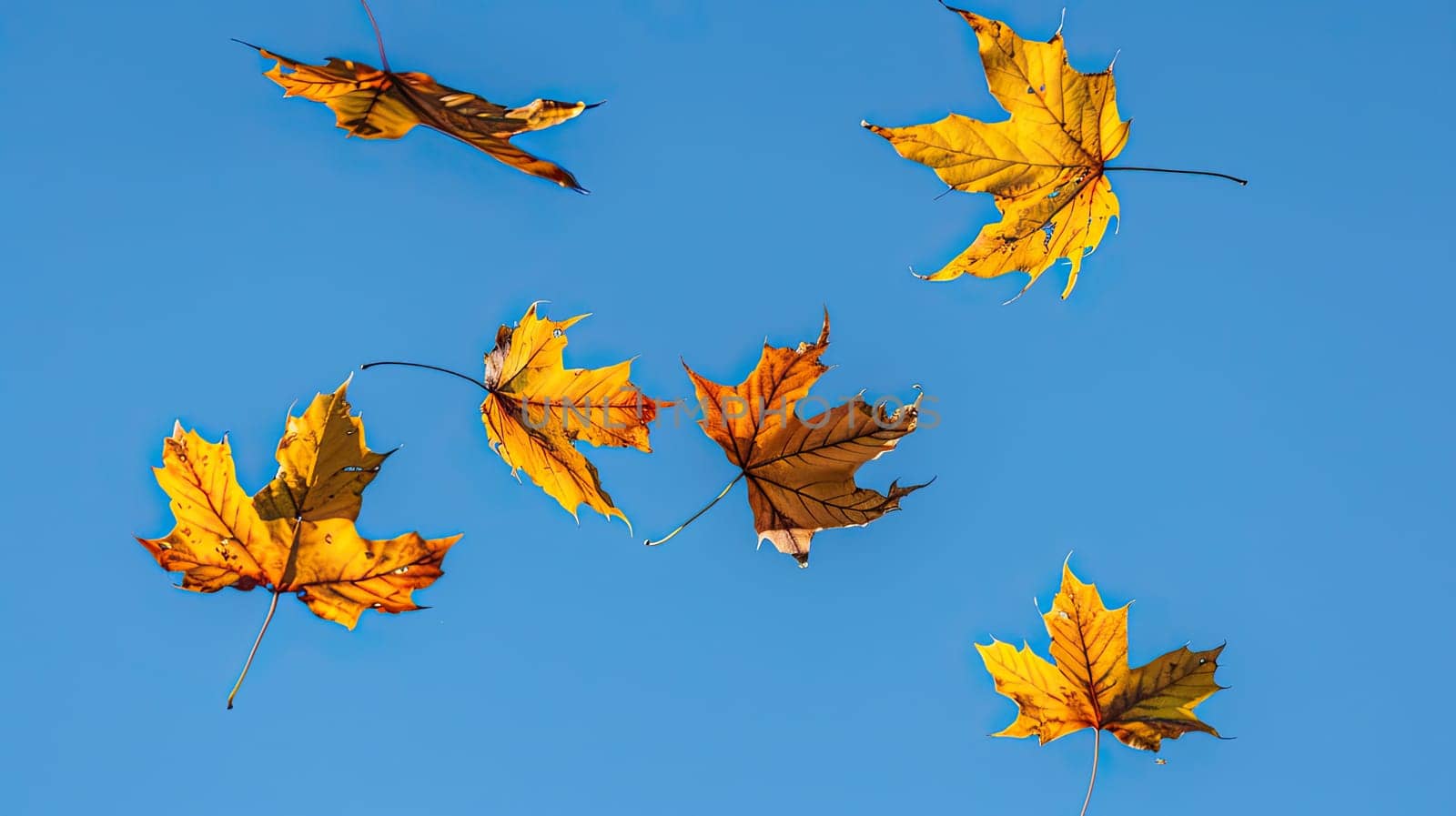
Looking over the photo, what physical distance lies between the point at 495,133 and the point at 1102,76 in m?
1.11

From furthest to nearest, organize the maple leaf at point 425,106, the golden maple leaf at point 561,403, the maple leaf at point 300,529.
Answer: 1. the golden maple leaf at point 561,403
2. the maple leaf at point 300,529
3. the maple leaf at point 425,106

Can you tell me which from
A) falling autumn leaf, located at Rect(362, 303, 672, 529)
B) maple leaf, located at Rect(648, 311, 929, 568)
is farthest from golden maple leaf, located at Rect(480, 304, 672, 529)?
maple leaf, located at Rect(648, 311, 929, 568)

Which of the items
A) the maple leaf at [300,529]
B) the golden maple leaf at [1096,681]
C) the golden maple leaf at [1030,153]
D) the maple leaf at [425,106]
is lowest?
the maple leaf at [300,529]

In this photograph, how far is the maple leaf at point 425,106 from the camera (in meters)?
1.56

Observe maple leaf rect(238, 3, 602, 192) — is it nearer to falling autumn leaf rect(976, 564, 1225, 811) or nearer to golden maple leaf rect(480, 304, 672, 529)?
golden maple leaf rect(480, 304, 672, 529)

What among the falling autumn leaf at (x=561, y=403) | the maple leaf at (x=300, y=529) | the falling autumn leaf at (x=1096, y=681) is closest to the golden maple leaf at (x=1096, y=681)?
the falling autumn leaf at (x=1096, y=681)

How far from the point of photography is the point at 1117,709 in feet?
6.78

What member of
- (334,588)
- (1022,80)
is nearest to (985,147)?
(1022,80)

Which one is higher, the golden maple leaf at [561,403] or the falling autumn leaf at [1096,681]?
the golden maple leaf at [561,403]

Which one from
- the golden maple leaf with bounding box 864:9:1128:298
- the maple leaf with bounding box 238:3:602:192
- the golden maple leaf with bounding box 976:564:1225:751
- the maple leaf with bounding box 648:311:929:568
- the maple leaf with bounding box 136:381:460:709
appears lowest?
the maple leaf with bounding box 136:381:460:709

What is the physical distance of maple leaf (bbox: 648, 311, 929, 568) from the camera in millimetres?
1793

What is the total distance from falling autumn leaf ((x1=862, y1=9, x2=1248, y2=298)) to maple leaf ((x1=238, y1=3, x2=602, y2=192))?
568 millimetres

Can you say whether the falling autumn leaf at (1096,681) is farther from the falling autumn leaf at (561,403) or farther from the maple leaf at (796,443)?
the falling autumn leaf at (561,403)

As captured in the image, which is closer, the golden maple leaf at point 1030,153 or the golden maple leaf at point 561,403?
the golden maple leaf at point 1030,153
